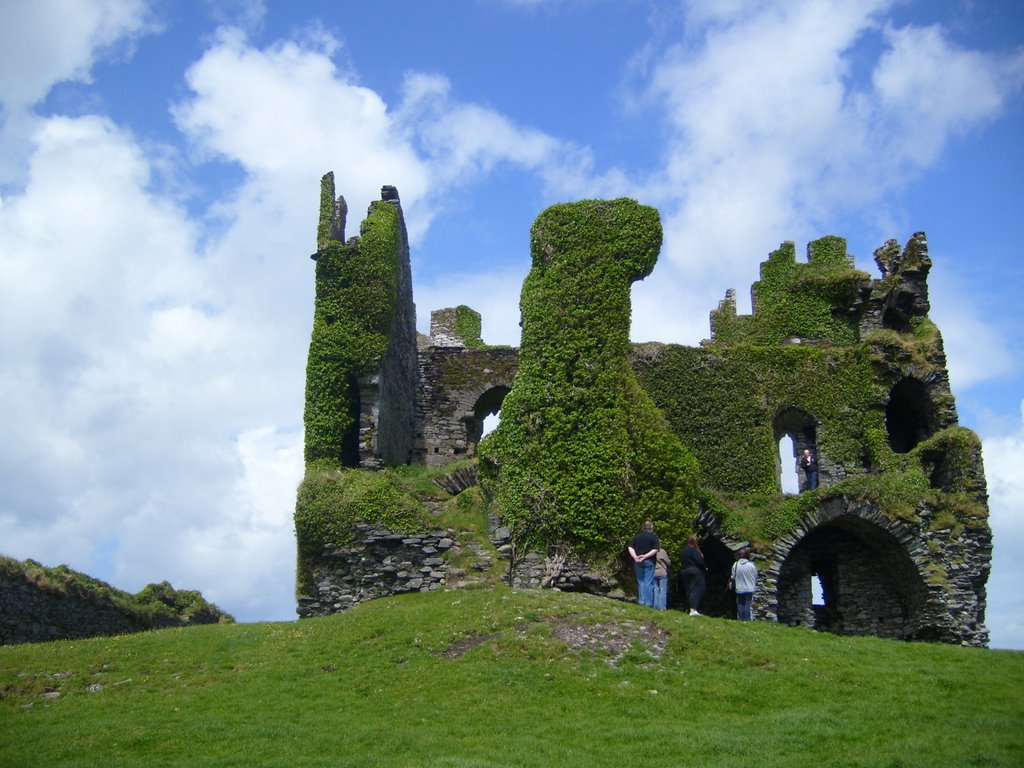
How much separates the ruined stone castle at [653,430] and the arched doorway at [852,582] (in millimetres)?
58

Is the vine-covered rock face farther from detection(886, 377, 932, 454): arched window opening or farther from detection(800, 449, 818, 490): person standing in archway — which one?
detection(886, 377, 932, 454): arched window opening

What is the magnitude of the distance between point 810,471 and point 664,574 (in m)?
11.2

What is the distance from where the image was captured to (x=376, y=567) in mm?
27266

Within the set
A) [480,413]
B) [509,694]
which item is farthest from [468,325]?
[509,694]

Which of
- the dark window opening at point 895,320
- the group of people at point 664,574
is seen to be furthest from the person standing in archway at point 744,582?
the dark window opening at point 895,320

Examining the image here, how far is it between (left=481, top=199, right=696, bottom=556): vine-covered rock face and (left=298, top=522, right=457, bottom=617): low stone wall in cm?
230

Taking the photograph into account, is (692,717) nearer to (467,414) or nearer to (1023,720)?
(1023,720)

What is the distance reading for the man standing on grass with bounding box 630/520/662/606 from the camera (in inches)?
909

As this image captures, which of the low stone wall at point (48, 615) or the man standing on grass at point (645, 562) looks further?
the low stone wall at point (48, 615)

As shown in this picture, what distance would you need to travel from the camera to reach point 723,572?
30469 mm

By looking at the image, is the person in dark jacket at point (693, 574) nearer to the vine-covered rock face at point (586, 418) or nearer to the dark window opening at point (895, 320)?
the vine-covered rock face at point (586, 418)

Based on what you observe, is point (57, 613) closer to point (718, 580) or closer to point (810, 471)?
point (718, 580)

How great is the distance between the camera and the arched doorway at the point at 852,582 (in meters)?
30.5

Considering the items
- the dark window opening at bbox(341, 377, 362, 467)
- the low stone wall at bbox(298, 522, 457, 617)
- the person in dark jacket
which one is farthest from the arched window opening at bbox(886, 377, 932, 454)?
the dark window opening at bbox(341, 377, 362, 467)
